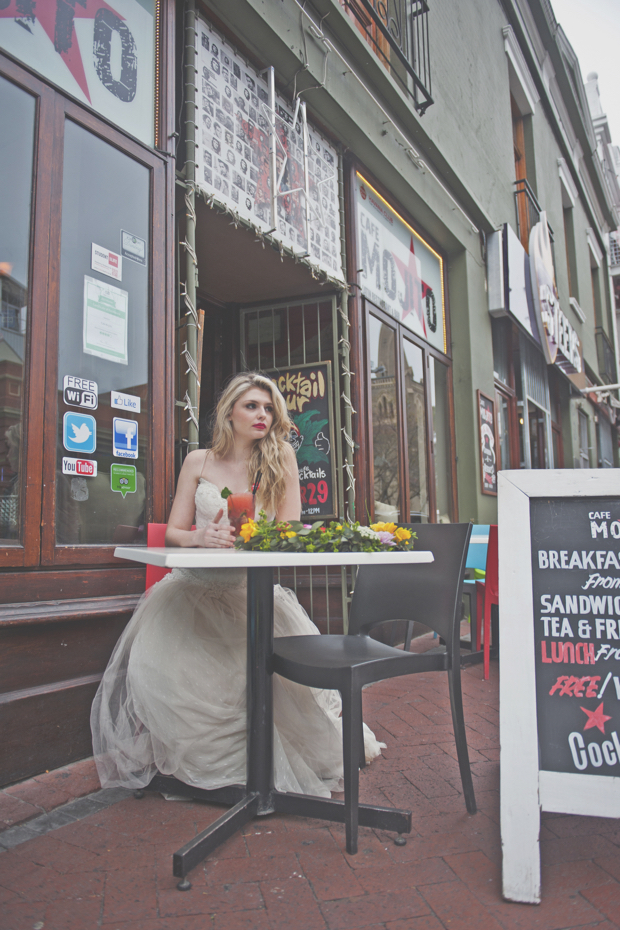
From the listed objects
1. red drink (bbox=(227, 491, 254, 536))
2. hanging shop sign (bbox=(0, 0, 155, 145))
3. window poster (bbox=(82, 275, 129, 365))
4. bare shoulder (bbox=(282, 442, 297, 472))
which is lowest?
red drink (bbox=(227, 491, 254, 536))

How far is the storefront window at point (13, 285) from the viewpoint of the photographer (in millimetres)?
2334

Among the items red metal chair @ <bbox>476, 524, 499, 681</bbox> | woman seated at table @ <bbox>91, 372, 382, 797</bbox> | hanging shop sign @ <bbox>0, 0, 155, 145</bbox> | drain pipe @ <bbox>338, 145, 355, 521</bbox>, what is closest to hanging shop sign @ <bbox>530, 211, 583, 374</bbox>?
drain pipe @ <bbox>338, 145, 355, 521</bbox>

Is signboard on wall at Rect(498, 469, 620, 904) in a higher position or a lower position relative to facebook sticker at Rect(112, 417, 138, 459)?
lower

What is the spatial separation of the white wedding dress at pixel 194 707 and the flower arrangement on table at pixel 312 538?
0.56m

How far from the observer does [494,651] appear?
15.0ft

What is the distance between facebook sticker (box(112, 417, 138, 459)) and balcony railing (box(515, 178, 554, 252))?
7.86m

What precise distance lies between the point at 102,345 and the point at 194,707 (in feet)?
5.03

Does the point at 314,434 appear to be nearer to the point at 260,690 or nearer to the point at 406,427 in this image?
the point at 406,427

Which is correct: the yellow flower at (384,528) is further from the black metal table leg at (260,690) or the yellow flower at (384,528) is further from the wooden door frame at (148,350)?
the wooden door frame at (148,350)

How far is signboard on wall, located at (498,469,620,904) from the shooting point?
164 cm

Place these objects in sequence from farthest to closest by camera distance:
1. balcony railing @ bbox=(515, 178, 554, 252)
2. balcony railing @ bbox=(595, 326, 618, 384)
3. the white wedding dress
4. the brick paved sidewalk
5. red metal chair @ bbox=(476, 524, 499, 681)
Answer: balcony railing @ bbox=(595, 326, 618, 384), balcony railing @ bbox=(515, 178, 554, 252), red metal chair @ bbox=(476, 524, 499, 681), the white wedding dress, the brick paved sidewalk

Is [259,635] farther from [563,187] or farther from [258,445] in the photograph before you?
[563,187]

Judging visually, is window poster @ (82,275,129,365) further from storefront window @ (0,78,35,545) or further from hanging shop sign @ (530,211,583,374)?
hanging shop sign @ (530,211,583,374)

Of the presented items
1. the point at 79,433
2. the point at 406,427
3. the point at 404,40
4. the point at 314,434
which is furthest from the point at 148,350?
the point at 404,40
